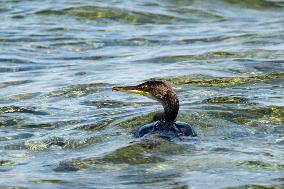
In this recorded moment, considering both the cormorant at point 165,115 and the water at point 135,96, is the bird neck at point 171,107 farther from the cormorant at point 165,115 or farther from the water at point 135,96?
the water at point 135,96

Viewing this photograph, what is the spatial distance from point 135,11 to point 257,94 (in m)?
9.49

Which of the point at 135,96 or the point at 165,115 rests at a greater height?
the point at 165,115

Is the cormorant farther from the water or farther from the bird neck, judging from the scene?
the water

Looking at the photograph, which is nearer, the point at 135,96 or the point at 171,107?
the point at 171,107

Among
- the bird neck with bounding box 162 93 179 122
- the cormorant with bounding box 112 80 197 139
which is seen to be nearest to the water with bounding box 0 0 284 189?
the cormorant with bounding box 112 80 197 139

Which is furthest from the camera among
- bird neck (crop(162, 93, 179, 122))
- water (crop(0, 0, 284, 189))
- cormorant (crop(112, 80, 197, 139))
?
bird neck (crop(162, 93, 179, 122))

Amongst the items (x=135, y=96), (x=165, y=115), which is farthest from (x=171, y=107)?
(x=135, y=96)

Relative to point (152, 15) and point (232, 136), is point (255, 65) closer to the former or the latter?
point (232, 136)

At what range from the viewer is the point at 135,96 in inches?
510

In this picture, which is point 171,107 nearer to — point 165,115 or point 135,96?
point 165,115

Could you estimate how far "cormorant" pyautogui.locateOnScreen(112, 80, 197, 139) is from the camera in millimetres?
10117

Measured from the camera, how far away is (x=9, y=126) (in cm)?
1121

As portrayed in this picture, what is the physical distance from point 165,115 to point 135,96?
2.38 m

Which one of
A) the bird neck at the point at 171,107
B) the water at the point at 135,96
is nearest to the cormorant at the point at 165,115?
the bird neck at the point at 171,107
